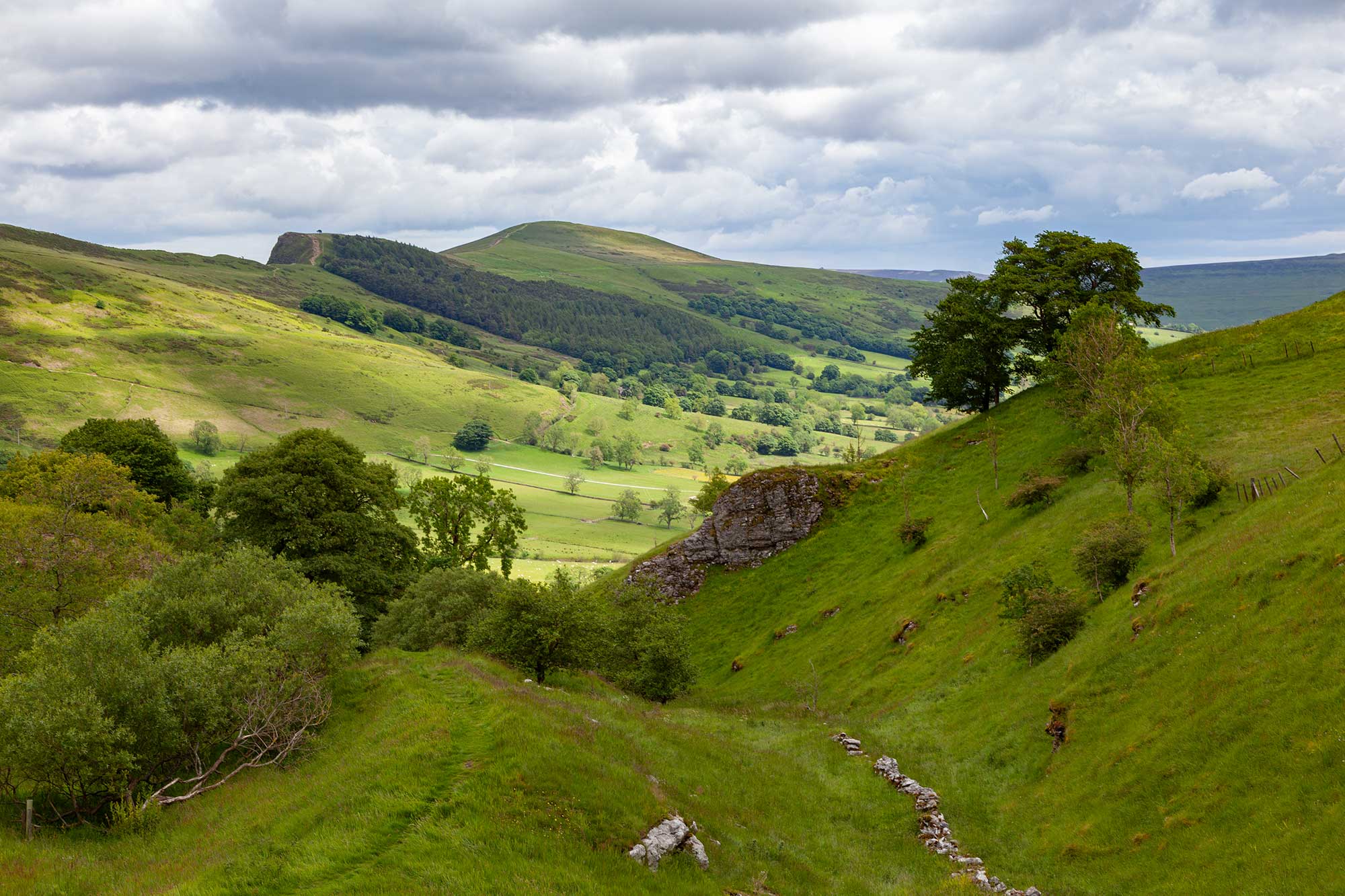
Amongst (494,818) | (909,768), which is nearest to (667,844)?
(494,818)

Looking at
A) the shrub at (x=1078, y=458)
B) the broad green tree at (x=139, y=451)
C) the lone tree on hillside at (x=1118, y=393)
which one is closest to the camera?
the lone tree on hillside at (x=1118, y=393)

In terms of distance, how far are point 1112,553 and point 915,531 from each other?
29.5 meters

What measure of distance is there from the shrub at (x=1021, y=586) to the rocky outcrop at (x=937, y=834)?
1152 centimetres

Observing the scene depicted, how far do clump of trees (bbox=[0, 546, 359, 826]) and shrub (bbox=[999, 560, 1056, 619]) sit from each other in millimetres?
32846

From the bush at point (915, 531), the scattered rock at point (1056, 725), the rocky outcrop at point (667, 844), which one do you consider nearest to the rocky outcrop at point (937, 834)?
the scattered rock at point (1056, 725)

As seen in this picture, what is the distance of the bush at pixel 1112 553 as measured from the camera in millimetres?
39562

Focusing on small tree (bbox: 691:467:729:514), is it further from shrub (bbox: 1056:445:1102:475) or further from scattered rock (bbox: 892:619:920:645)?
scattered rock (bbox: 892:619:920:645)

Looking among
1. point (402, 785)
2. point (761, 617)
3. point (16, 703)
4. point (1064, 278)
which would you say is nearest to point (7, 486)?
point (16, 703)

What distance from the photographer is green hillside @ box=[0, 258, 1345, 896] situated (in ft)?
64.8

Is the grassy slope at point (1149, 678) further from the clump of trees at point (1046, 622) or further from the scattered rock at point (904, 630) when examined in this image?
the clump of trees at point (1046, 622)

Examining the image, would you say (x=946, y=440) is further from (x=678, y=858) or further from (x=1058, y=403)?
(x=678, y=858)

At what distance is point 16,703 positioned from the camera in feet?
85.4

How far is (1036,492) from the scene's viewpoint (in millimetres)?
59156

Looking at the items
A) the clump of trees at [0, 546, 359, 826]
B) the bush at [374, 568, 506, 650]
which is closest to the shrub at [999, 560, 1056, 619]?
the bush at [374, 568, 506, 650]
